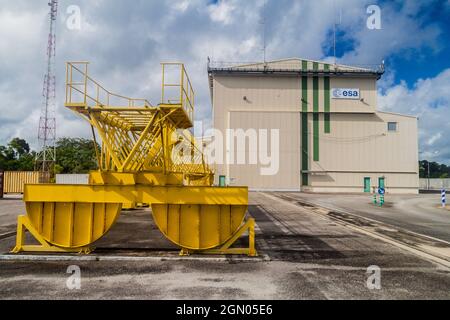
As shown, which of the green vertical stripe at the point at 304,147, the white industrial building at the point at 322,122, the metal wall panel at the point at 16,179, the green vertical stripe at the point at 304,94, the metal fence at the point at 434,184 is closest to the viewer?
the metal wall panel at the point at 16,179

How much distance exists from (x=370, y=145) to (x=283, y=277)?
38360 mm

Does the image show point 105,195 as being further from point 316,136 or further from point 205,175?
point 316,136

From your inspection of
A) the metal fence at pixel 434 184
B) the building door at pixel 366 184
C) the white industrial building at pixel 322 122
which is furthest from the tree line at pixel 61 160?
the metal fence at pixel 434 184

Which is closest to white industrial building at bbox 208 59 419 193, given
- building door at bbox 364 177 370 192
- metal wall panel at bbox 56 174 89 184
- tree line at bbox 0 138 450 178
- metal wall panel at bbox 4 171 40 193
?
building door at bbox 364 177 370 192

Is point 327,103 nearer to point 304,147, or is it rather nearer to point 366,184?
point 304,147

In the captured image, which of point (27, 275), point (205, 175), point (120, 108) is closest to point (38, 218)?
point (27, 275)

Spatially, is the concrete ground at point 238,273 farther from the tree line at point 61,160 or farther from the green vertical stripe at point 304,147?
the tree line at point 61,160

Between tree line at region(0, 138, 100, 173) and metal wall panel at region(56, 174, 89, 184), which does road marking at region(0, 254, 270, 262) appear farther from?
tree line at region(0, 138, 100, 173)

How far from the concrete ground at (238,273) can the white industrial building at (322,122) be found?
29.3 metres

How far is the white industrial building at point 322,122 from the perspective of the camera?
1484 inches

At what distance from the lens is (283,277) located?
5.65 metres

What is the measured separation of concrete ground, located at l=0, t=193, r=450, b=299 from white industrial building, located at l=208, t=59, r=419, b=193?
2930cm

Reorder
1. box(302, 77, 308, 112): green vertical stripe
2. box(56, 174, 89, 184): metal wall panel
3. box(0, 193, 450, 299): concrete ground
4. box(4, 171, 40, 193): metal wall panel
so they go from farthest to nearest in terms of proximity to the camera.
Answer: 1. box(302, 77, 308, 112): green vertical stripe
2. box(56, 174, 89, 184): metal wall panel
3. box(4, 171, 40, 193): metal wall panel
4. box(0, 193, 450, 299): concrete ground

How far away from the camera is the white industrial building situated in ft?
124
